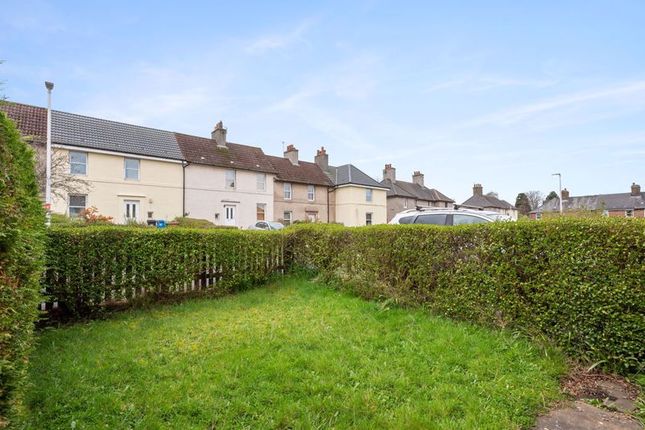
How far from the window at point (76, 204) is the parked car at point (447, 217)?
68.5 feet

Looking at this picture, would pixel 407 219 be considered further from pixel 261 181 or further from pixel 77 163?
pixel 77 163

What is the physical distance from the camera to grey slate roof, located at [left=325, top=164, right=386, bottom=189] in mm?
34594

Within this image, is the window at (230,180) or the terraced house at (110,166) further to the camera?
the window at (230,180)

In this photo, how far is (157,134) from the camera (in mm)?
25703

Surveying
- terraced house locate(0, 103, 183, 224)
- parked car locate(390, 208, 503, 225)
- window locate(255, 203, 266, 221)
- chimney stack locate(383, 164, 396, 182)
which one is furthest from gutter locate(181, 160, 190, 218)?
chimney stack locate(383, 164, 396, 182)

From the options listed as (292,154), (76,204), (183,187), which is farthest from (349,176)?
(76,204)

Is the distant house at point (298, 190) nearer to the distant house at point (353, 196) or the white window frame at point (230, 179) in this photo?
the distant house at point (353, 196)

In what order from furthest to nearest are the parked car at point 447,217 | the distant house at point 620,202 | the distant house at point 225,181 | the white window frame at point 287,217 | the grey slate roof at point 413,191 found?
the distant house at point 620,202 → the grey slate roof at point 413,191 → the white window frame at point 287,217 → the distant house at point 225,181 → the parked car at point 447,217

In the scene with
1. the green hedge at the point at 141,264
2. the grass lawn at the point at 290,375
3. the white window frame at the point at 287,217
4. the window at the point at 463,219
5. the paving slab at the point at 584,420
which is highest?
the white window frame at the point at 287,217

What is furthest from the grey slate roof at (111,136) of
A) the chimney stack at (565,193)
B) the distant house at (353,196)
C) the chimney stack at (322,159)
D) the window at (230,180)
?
the chimney stack at (565,193)

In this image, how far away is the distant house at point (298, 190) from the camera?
3120 cm

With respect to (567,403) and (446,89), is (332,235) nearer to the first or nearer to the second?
(567,403)

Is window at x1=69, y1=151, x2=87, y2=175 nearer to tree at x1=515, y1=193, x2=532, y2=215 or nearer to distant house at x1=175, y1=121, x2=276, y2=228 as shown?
distant house at x1=175, y1=121, x2=276, y2=228

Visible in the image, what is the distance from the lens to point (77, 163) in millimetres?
21031
